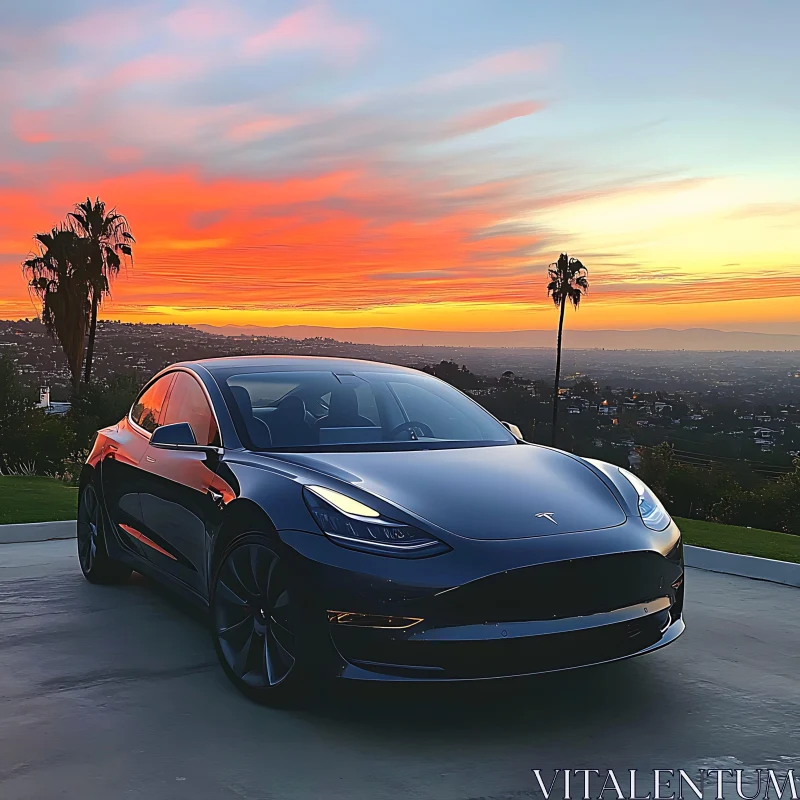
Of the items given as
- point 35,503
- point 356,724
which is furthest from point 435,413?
point 35,503

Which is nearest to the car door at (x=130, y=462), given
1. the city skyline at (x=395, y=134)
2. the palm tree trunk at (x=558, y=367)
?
the city skyline at (x=395, y=134)


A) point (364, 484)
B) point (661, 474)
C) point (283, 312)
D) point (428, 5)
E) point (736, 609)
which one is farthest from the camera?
point (661, 474)

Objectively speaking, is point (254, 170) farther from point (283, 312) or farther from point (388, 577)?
point (388, 577)

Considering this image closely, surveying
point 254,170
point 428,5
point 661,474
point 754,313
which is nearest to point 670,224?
point 254,170

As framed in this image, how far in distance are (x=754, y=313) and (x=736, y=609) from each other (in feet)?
112

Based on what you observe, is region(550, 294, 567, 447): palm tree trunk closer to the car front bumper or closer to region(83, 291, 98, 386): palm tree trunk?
region(83, 291, 98, 386): palm tree trunk

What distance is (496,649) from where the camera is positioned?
353 centimetres

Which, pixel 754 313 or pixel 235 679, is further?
pixel 754 313

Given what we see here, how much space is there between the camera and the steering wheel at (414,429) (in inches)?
200

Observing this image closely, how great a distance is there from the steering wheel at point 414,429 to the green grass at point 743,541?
13.8 ft

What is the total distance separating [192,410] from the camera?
531cm

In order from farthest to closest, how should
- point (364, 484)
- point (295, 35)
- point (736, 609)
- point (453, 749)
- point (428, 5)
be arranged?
1. point (295, 35)
2. point (428, 5)
3. point (736, 609)
4. point (364, 484)
5. point (453, 749)

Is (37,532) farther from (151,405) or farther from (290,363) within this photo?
(290,363)

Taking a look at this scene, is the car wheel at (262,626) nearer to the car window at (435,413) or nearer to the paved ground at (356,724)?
the paved ground at (356,724)
